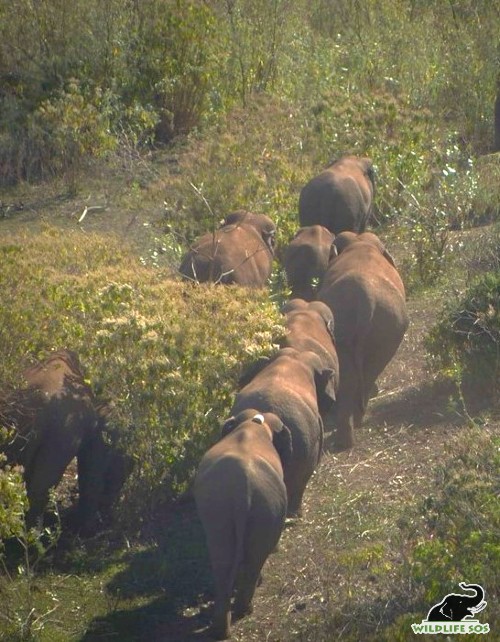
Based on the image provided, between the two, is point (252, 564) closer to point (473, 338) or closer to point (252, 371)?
point (252, 371)

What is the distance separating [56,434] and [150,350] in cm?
93

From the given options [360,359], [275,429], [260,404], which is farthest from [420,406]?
[275,429]

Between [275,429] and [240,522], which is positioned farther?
[275,429]

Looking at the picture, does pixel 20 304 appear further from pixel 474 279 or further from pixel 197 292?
pixel 474 279

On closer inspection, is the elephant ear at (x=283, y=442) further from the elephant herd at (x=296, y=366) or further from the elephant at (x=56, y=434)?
the elephant at (x=56, y=434)

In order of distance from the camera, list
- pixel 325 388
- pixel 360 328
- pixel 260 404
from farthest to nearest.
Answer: pixel 360 328, pixel 325 388, pixel 260 404

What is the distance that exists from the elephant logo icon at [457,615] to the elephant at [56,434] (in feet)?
10.8

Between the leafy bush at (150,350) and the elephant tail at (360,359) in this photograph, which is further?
the elephant tail at (360,359)

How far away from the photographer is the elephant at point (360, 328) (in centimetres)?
1216

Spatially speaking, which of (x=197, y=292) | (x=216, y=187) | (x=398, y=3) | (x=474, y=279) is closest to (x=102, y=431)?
(x=197, y=292)

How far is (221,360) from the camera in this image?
10609 millimetres

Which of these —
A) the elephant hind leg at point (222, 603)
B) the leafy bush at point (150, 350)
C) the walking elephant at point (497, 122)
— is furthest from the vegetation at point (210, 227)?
the walking elephant at point (497, 122)

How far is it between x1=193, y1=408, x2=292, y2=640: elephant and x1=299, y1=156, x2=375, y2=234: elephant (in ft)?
22.8

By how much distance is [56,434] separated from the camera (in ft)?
33.3
